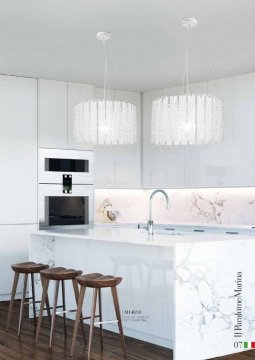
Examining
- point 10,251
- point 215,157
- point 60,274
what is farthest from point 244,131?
point 60,274

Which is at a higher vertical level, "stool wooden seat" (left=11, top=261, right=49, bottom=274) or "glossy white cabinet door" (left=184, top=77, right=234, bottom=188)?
"glossy white cabinet door" (left=184, top=77, right=234, bottom=188)

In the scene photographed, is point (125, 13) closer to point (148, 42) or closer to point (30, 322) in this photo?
point (148, 42)

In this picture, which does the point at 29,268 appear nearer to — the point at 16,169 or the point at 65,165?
the point at 16,169

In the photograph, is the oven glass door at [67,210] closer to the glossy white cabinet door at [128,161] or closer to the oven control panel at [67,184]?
the oven control panel at [67,184]

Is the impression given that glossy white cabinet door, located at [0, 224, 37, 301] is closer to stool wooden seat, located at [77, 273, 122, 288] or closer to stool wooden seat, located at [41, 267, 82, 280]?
stool wooden seat, located at [41, 267, 82, 280]

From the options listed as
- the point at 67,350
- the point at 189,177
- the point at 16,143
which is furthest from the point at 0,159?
the point at 67,350

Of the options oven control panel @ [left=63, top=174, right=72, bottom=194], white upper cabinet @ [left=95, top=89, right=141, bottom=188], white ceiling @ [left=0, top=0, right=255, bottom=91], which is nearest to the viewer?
white ceiling @ [left=0, top=0, right=255, bottom=91]

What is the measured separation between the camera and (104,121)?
5.41m

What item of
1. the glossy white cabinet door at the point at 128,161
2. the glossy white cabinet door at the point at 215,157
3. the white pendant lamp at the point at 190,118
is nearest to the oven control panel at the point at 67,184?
the glossy white cabinet door at the point at 128,161

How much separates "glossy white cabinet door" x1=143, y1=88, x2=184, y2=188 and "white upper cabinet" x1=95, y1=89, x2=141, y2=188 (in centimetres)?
11

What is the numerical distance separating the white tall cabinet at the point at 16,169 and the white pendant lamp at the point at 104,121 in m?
1.85

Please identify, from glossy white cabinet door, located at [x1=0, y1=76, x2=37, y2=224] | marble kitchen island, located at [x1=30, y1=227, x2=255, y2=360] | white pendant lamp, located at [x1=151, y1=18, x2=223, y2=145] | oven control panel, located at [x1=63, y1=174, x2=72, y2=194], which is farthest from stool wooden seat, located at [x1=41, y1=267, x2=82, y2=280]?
oven control panel, located at [x1=63, y1=174, x2=72, y2=194]

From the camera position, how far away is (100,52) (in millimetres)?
6070

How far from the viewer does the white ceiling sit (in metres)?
4.66
